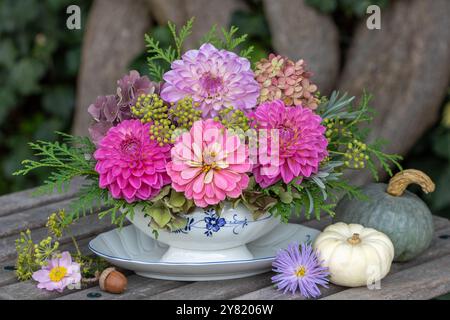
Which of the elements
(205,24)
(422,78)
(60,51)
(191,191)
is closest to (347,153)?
(191,191)

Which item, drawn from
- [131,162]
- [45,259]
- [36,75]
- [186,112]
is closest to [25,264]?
[45,259]

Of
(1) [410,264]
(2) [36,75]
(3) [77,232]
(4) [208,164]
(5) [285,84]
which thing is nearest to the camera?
(4) [208,164]

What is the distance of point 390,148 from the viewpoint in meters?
2.62

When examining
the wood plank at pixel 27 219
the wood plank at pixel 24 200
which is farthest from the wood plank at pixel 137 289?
the wood plank at pixel 24 200

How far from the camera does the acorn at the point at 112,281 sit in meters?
1.48

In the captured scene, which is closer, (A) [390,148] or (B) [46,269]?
(B) [46,269]

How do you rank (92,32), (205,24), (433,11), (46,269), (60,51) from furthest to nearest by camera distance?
(60,51) → (92,32) → (205,24) → (433,11) → (46,269)

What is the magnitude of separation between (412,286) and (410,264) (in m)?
0.13

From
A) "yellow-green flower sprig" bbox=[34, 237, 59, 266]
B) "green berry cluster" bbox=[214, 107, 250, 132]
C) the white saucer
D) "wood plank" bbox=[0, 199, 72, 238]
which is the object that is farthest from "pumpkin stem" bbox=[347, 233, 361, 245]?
"wood plank" bbox=[0, 199, 72, 238]

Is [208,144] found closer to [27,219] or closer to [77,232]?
[77,232]

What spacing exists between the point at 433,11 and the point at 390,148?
40cm

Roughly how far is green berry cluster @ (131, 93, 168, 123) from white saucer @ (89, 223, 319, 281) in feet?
0.78

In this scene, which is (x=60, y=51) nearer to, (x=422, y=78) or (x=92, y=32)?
(x=92, y=32)

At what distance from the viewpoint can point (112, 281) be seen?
4.86ft
